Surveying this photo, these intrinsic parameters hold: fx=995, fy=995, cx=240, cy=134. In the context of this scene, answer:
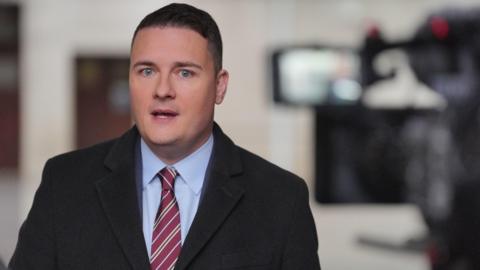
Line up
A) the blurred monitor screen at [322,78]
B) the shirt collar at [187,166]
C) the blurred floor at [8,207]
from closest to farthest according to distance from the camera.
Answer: the shirt collar at [187,166], the blurred monitor screen at [322,78], the blurred floor at [8,207]

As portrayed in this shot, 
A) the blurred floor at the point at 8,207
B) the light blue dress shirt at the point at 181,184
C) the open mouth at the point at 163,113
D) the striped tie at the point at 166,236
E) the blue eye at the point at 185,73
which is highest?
the blue eye at the point at 185,73

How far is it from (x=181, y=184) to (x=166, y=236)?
10cm

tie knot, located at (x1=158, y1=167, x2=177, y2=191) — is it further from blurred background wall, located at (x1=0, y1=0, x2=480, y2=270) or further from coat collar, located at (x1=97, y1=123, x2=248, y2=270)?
blurred background wall, located at (x1=0, y1=0, x2=480, y2=270)

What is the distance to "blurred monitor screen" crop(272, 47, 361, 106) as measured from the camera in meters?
5.27

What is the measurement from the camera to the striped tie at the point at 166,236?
1447 mm

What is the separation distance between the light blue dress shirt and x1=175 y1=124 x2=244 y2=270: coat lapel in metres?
0.02

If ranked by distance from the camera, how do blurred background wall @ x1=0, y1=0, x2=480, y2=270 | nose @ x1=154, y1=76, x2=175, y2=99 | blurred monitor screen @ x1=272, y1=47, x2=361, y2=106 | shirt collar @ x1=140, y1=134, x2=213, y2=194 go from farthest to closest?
blurred background wall @ x1=0, y1=0, x2=480, y2=270 → blurred monitor screen @ x1=272, y1=47, x2=361, y2=106 → shirt collar @ x1=140, y1=134, x2=213, y2=194 → nose @ x1=154, y1=76, x2=175, y2=99

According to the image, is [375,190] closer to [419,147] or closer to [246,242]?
[419,147]

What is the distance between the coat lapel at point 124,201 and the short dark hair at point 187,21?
0.18m

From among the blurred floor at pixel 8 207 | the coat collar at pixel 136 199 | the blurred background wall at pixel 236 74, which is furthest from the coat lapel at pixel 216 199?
the blurred floor at pixel 8 207

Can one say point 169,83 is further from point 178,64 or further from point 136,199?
point 136,199

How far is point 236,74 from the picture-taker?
6.06 metres

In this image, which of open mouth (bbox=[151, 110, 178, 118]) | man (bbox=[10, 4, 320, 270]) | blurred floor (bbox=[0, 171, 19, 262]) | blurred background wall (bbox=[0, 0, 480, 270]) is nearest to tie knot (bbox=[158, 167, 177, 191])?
man (bbox=[10, 4, 320, 270])

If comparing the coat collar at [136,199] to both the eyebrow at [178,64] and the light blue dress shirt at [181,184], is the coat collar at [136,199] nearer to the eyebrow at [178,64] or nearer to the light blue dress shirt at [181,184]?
the light blue dress shirt at [181,184]
